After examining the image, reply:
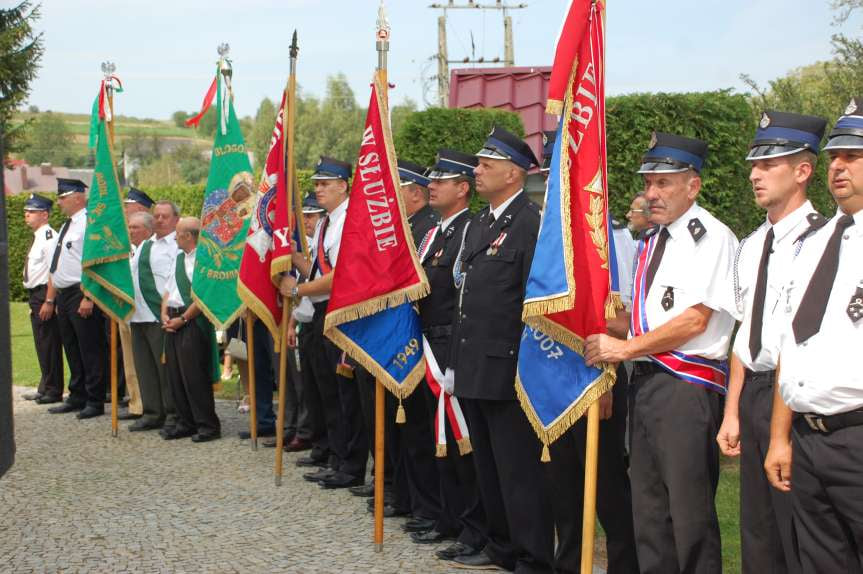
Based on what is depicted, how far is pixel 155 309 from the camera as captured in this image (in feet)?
34.3

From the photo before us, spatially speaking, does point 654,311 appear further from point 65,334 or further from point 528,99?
point 528,99

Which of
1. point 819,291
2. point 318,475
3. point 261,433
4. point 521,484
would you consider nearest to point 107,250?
point 261,433

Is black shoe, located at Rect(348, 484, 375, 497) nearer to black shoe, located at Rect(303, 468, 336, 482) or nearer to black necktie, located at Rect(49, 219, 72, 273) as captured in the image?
black shoe, located at Rect(303, 468, 336, 482)

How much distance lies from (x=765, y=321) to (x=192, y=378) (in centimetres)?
690

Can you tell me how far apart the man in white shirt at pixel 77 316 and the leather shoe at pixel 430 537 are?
18.9 feet

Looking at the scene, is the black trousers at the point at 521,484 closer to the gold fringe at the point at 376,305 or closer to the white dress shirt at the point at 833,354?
the gold fringe at the point at 376,305

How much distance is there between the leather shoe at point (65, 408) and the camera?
37.1 ft

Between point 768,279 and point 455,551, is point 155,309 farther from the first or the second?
point 768,279

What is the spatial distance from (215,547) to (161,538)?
450 mm

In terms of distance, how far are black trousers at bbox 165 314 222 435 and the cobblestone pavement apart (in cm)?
27

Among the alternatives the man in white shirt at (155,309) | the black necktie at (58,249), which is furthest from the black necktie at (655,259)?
the black necktie at (58,249)

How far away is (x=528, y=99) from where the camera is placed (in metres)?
14.8

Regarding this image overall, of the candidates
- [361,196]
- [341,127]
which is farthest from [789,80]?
[341,127]

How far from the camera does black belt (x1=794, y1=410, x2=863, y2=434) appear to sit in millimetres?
3544
